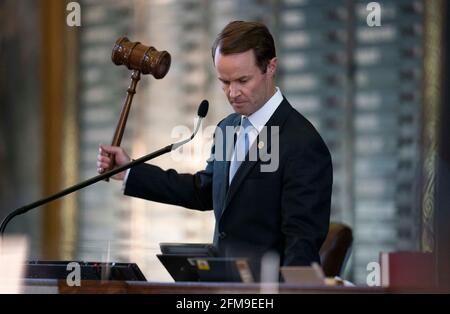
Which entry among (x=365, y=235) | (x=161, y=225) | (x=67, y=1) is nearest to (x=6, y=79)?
(x=67, y=1)

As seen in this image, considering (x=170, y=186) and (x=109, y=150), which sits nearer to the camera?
(x=109, y=150)

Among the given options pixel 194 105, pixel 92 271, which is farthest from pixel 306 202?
pixel 194 105

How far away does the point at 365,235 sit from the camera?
482cm

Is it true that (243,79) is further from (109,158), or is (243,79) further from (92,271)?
(92,271)

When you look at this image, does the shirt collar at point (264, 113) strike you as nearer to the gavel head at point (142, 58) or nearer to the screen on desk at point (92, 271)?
the gavel head at point (142, 58)

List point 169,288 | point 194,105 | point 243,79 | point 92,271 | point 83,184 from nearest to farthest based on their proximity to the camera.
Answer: point 169,288 → point 92,271 → point 83,184 → point 243,79 → point 194,105

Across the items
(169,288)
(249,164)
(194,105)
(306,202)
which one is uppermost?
(194,105)

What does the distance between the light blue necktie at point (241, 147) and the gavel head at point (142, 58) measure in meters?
0.28

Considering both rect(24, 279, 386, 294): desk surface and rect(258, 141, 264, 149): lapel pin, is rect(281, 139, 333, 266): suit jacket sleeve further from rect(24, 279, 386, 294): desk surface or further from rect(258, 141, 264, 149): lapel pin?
rect(24, 279, 386, 294): desk surface

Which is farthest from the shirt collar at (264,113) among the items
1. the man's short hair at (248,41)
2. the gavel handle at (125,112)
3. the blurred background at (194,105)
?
the blurred background at (194,105)

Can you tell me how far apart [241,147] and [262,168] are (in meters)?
0.14

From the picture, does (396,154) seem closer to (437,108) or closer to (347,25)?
(437,108)

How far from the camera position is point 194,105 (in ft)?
16.8

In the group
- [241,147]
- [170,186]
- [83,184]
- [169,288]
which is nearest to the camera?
[169,288]
